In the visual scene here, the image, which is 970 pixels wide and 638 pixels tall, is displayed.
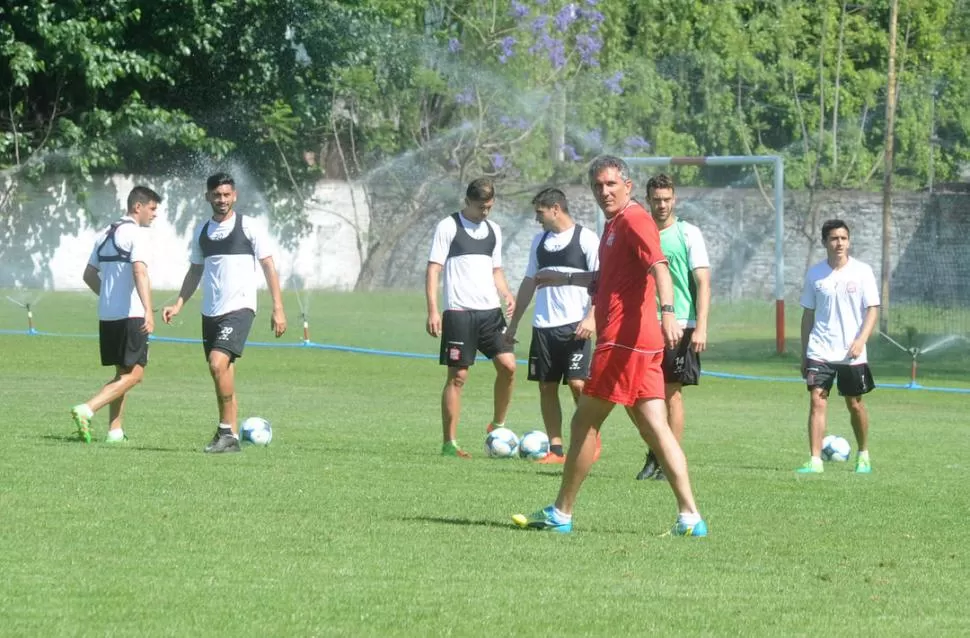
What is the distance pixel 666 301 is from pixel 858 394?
14.1 ft

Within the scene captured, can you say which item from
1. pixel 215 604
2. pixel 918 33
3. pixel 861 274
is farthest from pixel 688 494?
pixel 918 33

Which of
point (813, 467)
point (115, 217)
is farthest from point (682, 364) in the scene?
point (115, 217)

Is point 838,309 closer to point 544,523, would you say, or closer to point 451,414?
point 451,414

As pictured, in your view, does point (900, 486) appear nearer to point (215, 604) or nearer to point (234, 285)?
point (234, 285)

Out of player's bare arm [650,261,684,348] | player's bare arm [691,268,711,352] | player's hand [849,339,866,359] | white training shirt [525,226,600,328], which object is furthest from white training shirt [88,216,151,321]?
player's bare arm [650,261,684,348]

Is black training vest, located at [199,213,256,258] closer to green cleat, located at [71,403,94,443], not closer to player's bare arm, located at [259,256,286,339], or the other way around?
player's bare arm, located at [259,256,286,339]

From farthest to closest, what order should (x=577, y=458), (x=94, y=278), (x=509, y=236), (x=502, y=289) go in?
(x=509, y=236) → (x=502, y=289) → (x=94, y=278) → (x=577, y=458)

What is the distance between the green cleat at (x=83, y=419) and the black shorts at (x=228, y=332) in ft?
3.33

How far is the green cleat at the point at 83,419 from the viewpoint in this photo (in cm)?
1205

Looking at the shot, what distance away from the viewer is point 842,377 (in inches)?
469

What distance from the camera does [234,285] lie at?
1191 centimetres

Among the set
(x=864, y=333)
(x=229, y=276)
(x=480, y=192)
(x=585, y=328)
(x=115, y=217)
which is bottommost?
(x=864, y=333)

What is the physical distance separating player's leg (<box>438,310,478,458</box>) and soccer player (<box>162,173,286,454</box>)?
132cm

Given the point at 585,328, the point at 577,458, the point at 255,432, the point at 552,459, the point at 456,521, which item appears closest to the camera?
the point at 577,458
